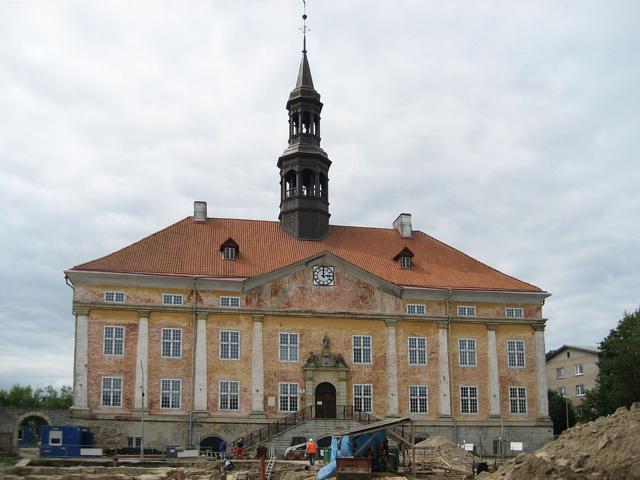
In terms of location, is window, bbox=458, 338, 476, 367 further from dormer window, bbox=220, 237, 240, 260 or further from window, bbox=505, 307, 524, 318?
dormer window, bbox=220, 237, 240, 260

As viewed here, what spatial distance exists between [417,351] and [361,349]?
362cm

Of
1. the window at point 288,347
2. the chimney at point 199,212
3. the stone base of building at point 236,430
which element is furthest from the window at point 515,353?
the chimney at point 199,212

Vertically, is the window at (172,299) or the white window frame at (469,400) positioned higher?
the window at (172,299)

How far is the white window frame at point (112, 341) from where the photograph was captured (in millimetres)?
47375

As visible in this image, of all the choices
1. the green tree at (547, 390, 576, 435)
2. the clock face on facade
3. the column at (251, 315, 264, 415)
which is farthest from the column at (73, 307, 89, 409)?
the green tree at (547, 390, 576, 435)

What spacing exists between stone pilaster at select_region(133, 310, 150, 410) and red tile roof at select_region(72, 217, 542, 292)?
2.93 meters

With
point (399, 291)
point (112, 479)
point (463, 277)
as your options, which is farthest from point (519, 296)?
point (112, 479)

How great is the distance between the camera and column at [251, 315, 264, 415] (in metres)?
48.3

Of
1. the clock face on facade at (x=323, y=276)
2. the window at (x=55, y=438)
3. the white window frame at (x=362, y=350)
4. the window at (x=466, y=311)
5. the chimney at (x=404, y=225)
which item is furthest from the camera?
the chimney at (x=404, y=225)

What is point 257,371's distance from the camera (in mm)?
48781

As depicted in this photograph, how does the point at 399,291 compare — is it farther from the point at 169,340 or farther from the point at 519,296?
the point at 169,340

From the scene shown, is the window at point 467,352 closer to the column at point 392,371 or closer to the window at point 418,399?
the window at point 418,399

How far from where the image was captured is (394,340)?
5091cm

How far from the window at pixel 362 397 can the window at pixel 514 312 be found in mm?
10380
